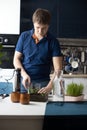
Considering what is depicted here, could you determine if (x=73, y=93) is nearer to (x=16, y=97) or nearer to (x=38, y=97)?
(x=38, y=97)

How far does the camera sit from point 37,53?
1979 millimetres

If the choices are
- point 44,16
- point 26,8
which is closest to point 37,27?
point 44,16

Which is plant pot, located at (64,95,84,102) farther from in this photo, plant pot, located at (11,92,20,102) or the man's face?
the man's face

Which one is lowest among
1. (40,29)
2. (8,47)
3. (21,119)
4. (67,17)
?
(21,119)

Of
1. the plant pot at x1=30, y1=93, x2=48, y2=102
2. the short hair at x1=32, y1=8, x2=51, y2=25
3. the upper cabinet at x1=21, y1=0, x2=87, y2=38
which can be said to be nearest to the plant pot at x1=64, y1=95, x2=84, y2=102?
the plant pot at x1=30, y1=93, x2=48, y2=102

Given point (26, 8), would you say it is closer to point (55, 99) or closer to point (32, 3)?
point (32, 3)

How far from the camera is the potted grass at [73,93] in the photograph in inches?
62.0

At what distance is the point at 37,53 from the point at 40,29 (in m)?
0.22

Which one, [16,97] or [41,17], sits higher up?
[41,17]

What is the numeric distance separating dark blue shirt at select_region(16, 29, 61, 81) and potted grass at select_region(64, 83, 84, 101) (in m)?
0.46

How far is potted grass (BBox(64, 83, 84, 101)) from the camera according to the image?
5.17 ft

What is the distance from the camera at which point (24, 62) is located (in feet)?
6.65

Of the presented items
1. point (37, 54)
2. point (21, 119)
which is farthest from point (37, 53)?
point (21, 119)

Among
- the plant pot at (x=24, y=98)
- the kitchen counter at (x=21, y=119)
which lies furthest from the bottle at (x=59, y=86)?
the kitchen counter at (x=21, y=119)
